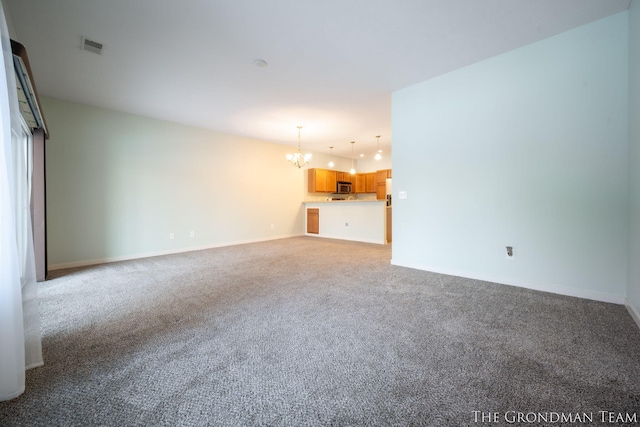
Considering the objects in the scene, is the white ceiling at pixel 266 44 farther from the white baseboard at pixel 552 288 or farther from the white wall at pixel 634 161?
the white baseboard at pixel 552 288

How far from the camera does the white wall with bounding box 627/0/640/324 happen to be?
6.72ft

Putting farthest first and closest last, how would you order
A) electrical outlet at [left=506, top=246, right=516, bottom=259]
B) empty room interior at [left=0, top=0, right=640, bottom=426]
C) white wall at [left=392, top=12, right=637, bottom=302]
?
electrical outlet at [left=506, top=246, right=516, bottom=259]
white wall at [left=392, top=12, right=637, bottom=302]
empty room interior at [left=0, top=0, right=640, bottom=426]

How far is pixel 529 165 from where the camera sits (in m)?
2.76

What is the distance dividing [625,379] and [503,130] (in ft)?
8.12

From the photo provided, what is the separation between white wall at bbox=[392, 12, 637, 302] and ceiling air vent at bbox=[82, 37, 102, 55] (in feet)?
12.4

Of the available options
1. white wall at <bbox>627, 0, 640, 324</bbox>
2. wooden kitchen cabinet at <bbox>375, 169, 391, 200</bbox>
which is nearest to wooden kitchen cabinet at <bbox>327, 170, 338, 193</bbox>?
wooden kitchen cabinet at <bbox>375, 169, 391, 200</bbox>

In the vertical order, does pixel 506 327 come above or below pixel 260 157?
below

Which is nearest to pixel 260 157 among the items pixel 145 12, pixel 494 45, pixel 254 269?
pixel 254 269

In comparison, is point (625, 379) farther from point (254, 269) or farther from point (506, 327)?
point (254, 269)

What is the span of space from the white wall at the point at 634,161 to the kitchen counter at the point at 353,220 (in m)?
3.92

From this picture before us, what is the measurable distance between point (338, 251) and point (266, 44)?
3.67 meters

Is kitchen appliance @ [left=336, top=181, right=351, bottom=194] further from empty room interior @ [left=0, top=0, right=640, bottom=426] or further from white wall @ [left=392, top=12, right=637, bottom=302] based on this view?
white wall @ [left=392, top=12, right=637, bottom=302]

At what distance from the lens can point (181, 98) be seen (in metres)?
3.97

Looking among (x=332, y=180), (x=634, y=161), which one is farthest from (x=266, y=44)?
(x=332, y=180)
